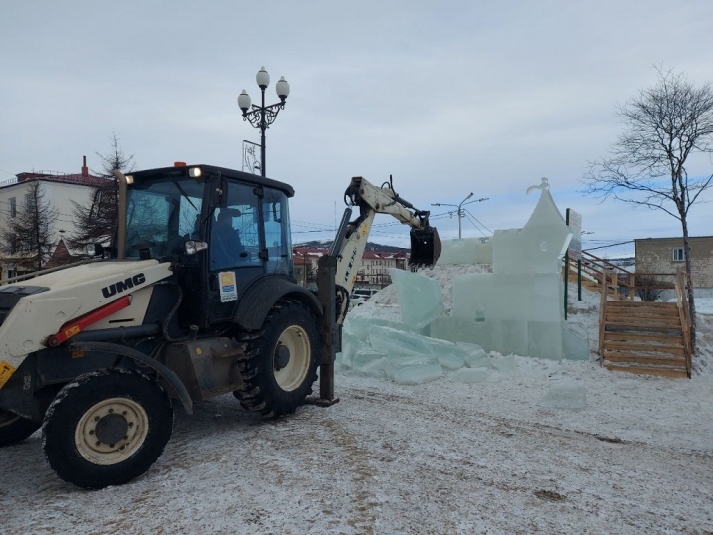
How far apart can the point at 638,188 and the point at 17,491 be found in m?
12.3

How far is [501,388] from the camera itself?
27.0 ft

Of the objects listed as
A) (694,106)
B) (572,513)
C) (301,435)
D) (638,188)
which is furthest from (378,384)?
(694,106)

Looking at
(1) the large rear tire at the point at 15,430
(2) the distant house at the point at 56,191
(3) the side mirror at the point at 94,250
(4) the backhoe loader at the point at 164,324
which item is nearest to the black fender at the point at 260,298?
(4) the backhoe loader at the point at 164,324

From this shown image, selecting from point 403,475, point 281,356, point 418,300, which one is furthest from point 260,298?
point 418,300

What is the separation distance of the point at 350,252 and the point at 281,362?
2.12 m

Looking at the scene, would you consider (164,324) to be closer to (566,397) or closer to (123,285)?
(123,285)

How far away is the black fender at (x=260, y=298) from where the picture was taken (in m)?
5.47

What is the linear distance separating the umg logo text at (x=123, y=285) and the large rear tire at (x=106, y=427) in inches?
27.8

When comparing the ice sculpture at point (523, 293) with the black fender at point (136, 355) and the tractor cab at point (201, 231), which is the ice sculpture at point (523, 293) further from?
the black fender at point (136, 355)

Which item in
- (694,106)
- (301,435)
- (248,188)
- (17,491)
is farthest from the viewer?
(694,106)

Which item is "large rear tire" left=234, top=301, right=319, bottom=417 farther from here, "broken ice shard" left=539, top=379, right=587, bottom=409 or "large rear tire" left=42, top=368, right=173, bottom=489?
"broken ice shard" left=539, top=379, right=587, bottom=409

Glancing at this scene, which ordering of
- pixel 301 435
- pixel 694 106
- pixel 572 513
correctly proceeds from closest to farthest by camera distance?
pixel 572 513 < pixel 301 435 < pixel 694 106

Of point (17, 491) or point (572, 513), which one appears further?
point (17, 491)

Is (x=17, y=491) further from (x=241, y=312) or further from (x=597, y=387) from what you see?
(x=597, y=387)
